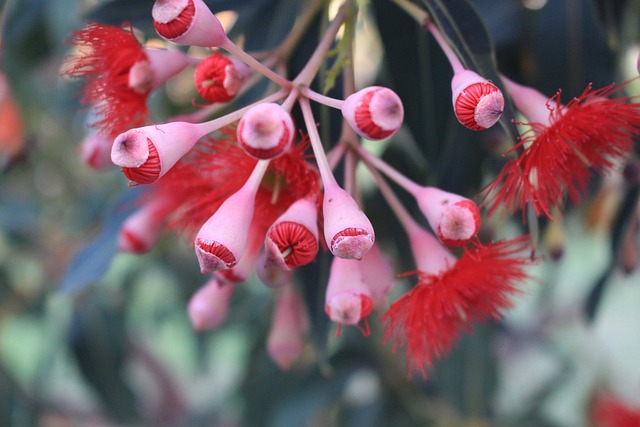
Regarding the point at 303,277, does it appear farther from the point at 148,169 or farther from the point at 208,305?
the point at 148,169

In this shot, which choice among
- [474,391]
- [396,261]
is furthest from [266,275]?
[474,391]

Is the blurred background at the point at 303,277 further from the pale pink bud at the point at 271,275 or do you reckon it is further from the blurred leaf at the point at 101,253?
the pale pink bud at the point at 271,275

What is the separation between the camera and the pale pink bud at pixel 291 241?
473 mm

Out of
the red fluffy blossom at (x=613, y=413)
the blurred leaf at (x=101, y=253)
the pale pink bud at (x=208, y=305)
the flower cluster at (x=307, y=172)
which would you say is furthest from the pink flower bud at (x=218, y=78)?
the red fluffy blossom at (x=613, y=413)

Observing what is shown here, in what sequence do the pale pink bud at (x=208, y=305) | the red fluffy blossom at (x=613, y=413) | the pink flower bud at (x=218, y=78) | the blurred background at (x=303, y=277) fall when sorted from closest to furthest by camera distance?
the pink flower bud at (x=218, y=78), the pale pink bud at (x=208, y=305), the blurred background at (x=303, y=277), the red fluffy blossom at (x=613, y=413)

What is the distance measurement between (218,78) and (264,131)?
0.42ft

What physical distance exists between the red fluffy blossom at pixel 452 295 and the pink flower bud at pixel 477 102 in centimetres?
12

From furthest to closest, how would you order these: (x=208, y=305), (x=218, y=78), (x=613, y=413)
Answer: (x=613, y=413) < (x=208, y=305) < (x=218, y=78)

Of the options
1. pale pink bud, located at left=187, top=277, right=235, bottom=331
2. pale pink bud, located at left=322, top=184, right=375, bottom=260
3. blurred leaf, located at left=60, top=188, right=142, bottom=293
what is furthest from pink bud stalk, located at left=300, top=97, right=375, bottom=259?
blurred leaf, located at left=60, top=188, right=142, bottom=293

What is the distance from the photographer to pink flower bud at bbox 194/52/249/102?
0.54 meters

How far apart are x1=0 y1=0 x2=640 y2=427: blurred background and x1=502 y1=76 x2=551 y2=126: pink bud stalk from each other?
189 millimetres

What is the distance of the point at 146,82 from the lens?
605 mm

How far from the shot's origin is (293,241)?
47cm

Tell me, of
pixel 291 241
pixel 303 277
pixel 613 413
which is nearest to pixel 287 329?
pixel 303 277
